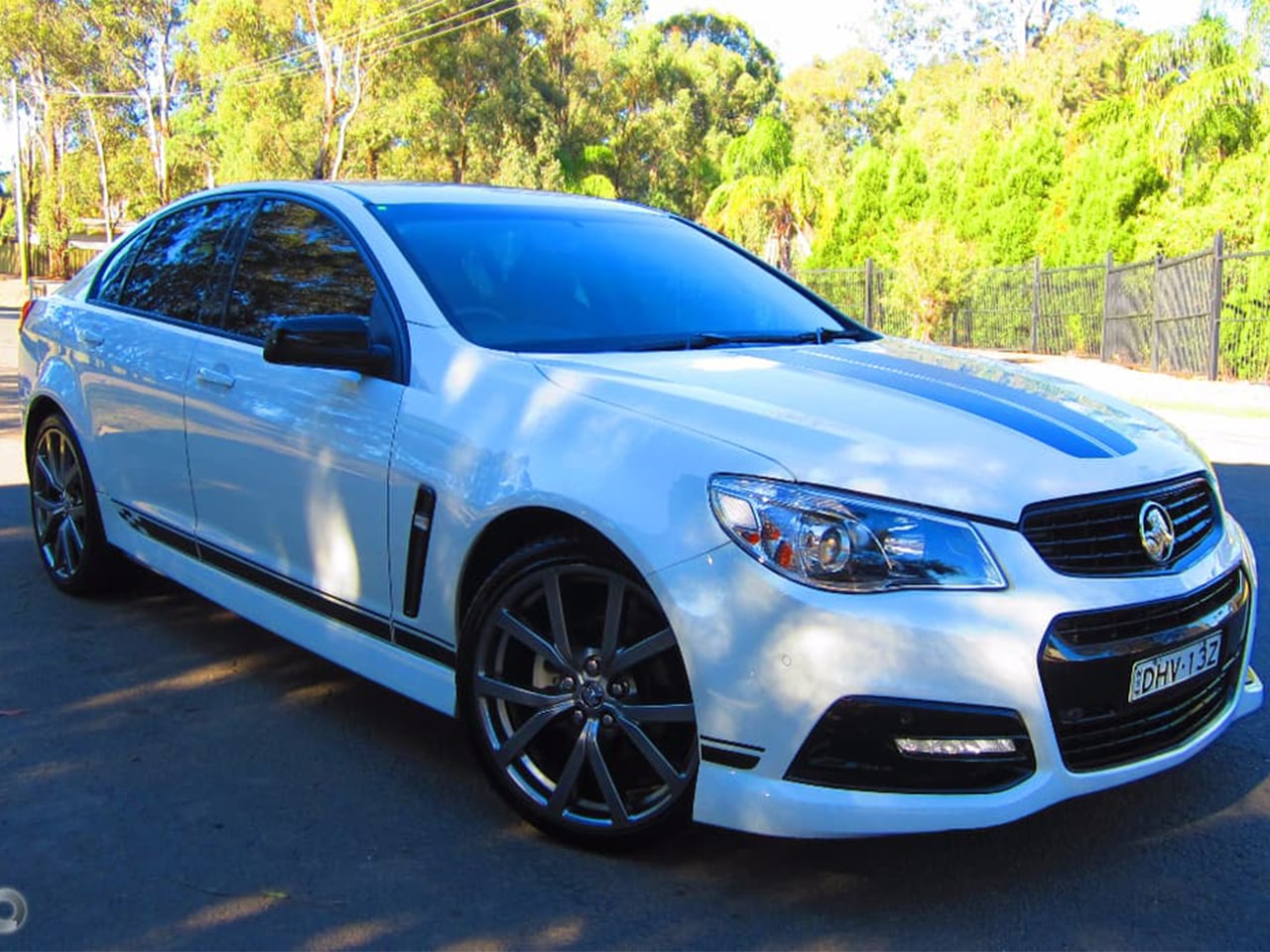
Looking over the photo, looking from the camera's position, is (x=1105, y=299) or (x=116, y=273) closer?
(x=116, y=273)

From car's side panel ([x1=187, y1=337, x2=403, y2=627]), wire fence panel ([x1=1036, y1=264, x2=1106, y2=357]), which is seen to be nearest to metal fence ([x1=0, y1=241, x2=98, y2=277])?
wire fence panel ([x1=1036, y1=264, x2=1106, y2=357])

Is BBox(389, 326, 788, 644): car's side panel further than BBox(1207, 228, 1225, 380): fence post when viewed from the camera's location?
No

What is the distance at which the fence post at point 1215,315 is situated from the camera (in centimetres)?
1689

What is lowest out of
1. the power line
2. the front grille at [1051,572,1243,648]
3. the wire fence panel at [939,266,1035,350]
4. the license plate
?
the wire fence panel at [939,266,1035,350]

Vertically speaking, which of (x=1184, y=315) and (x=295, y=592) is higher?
(x=295, y=592)

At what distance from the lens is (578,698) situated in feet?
10.4

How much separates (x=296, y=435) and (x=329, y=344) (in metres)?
0.43

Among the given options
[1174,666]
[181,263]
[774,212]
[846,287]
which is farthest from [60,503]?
[774,212]

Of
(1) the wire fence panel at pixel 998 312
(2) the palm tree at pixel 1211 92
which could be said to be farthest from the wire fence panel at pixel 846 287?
(2) the palm tree at pixel 1211 92

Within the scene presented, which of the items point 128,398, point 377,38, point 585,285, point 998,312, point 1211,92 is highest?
point 377,38

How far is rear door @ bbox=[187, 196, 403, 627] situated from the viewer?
369 cm

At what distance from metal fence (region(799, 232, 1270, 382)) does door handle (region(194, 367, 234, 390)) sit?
15.1m

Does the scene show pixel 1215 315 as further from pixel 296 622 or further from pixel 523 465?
pixel 523 465

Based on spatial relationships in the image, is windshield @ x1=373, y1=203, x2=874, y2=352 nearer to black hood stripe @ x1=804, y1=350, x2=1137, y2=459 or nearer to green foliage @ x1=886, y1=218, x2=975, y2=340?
black hood stripe @ x1=804, y1=350, x2=1137, y2=459
